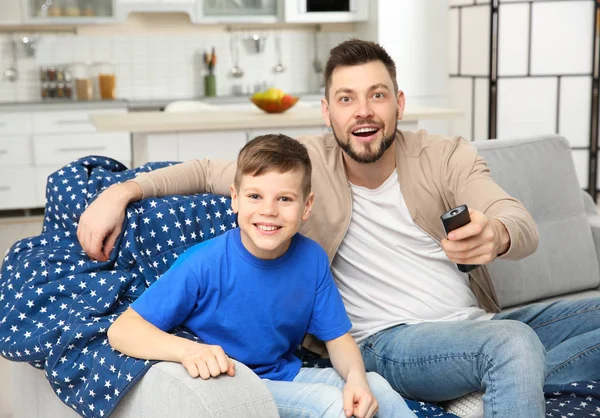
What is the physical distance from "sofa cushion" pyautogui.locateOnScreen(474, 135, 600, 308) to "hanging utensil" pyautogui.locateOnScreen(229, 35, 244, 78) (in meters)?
4.12

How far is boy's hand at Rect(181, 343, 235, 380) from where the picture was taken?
1510 millimetres

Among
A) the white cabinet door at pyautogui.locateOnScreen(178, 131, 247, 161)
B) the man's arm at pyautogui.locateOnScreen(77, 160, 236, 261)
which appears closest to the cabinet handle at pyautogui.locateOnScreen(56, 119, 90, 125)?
the white cabinet door at pyautogui.locateOnScreen(178, 131, 247, 161)

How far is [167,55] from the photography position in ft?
21.0

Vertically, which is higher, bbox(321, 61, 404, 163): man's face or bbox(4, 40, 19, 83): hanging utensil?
bbox(4, 40, 19, 83): hanging utensil

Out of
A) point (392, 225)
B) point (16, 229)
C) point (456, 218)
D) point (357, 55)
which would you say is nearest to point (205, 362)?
point (456, 218)

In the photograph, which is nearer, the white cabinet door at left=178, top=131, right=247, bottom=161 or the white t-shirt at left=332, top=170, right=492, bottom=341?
the white t-shirt at left=332, top=170, right=492, bottom=341

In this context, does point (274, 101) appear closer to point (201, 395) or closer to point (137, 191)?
point (137, 191)

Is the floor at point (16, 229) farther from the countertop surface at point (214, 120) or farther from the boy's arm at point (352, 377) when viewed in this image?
the boy's arm at point (352, 377)

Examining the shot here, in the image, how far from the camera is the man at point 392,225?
6.28ft

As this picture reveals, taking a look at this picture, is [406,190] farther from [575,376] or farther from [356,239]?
[575,376]

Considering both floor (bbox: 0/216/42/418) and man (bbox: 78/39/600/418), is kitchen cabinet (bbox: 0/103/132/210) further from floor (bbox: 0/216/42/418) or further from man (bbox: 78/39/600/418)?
man (bbox: 78/39/600/418)

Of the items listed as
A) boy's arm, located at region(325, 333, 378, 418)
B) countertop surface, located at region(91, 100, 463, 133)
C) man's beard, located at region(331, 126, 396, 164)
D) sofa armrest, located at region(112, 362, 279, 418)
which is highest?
man's beard, located at region(331, 126, 396, 164)

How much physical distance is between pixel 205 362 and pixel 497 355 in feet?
1.95

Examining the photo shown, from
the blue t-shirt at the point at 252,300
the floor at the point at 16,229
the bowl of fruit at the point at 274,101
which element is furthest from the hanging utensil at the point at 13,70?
the blue t-shirt at the point at 252,300
